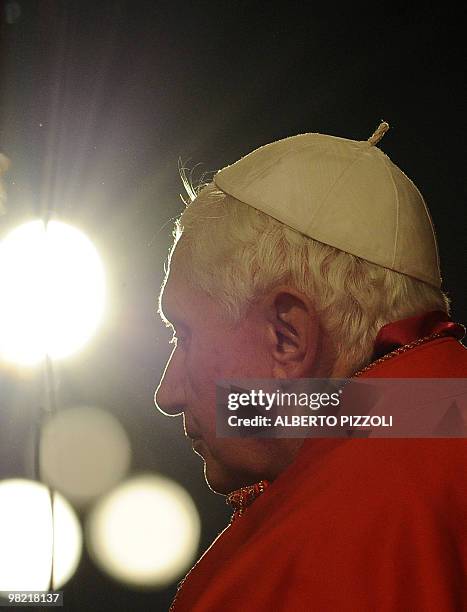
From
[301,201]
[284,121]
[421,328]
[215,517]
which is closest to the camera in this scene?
[421,328]

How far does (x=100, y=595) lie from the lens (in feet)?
8.19

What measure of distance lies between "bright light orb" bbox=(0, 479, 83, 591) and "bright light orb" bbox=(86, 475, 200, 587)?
0.26 ft

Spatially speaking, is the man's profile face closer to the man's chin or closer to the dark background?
the man's chin

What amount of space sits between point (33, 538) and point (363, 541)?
5.82 ft

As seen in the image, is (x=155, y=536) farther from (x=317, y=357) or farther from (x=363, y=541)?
(x=363, y=541)

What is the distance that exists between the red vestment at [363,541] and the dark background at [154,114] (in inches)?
60.5

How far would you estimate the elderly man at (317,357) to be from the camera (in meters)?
0.71

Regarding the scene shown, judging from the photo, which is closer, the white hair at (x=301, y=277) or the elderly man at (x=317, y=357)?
the elderly man at (x=317, y=357)

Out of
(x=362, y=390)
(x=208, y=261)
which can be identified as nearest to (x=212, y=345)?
(x=208, y=261)

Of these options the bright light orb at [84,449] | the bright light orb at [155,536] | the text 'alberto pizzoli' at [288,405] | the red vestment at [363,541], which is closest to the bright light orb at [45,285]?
the bright light orb at [84,449]

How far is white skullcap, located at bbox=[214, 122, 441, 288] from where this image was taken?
96 centimetres

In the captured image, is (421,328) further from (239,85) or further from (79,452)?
(79,452)

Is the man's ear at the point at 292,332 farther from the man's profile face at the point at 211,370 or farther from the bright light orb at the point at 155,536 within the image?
the bright light orb at the point at 155,536

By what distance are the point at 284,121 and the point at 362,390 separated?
1585 mm
